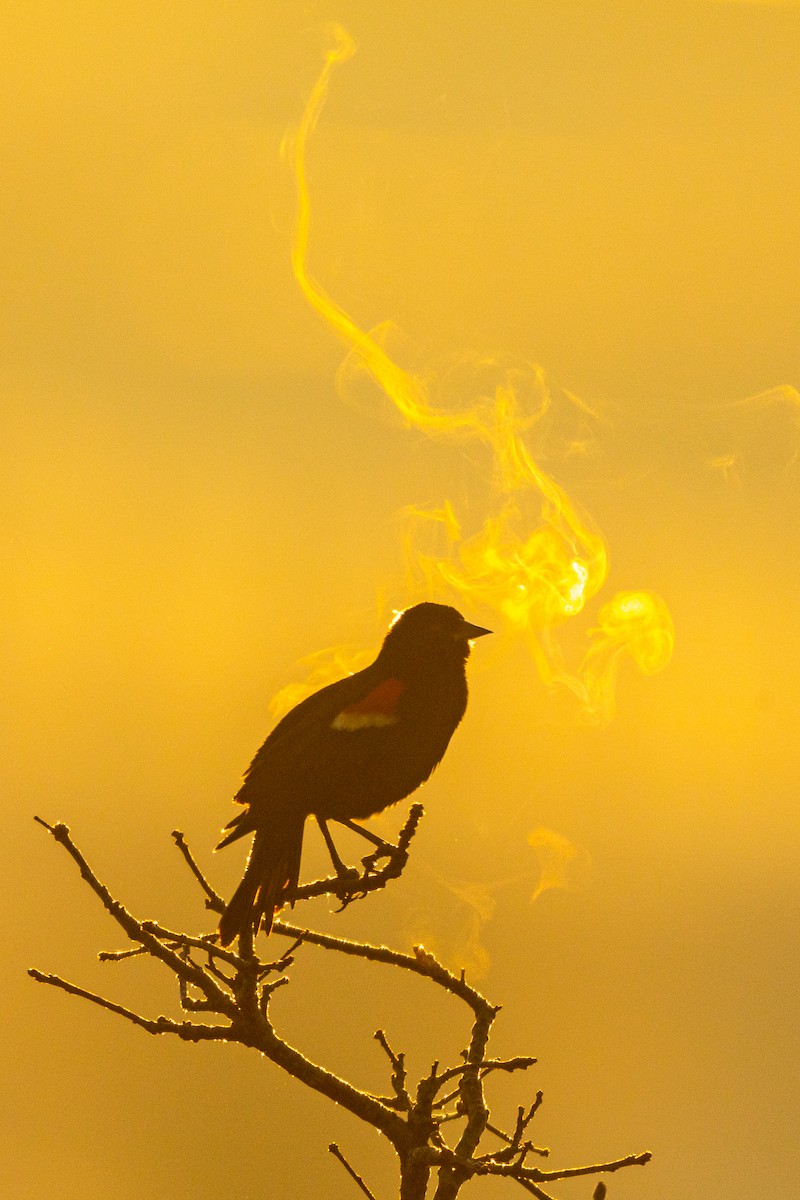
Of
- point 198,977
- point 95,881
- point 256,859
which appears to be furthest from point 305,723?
point 95,881

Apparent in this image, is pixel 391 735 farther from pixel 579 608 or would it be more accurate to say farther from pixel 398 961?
pixel 579 608

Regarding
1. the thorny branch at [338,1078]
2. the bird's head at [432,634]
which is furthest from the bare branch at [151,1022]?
the bird's head at [432,634]

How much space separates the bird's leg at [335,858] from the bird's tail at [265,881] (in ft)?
1.32

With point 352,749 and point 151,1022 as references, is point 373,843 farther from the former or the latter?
point 151,1022

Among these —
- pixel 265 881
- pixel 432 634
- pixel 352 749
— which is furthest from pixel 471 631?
pixel 265 881

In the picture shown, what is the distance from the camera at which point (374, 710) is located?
7.15 m

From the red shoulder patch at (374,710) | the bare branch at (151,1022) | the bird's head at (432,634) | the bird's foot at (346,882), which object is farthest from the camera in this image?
the bird's head at (432,634)

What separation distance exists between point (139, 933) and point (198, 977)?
59cm

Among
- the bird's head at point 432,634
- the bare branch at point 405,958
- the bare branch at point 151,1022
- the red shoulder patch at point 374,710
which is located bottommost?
the bare branch at point 151,1022

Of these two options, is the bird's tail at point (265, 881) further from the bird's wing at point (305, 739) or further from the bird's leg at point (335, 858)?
the bird's leg at point (335, 858)

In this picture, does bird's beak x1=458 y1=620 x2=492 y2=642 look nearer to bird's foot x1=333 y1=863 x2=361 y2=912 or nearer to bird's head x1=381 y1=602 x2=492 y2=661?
bird's head x1=381 y1=602 x2=492 y2=661

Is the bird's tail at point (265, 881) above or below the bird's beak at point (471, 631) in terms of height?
below

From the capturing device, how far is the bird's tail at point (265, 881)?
5.75m

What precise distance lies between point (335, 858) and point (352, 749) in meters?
0.60
